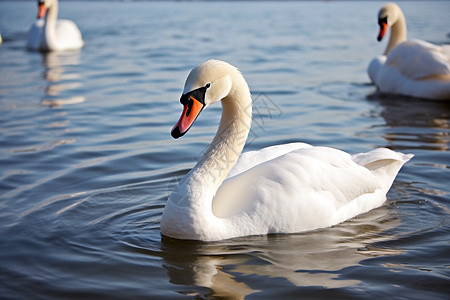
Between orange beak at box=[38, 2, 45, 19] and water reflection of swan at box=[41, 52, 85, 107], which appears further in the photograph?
orange beak at box=[38, 2, 45, 19]

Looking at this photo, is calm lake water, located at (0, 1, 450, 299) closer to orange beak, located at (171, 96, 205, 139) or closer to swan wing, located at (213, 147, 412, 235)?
swan wing, located at (213, 147, 412, 235)

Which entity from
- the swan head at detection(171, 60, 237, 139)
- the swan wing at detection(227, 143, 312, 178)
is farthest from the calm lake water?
the swan head at detection(171, 60, 237, 139)

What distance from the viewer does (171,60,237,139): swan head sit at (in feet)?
15.2

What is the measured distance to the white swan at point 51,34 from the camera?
17234mm

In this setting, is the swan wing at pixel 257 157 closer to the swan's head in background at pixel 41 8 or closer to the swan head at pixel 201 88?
the swan head at pixel 201 88

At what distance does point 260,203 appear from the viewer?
4.84 meters

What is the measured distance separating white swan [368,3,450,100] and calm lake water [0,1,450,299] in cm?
22

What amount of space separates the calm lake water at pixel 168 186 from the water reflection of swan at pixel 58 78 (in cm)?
6

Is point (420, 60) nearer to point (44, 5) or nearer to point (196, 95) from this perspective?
point (196, 95)

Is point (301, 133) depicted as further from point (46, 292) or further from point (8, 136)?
point (46, 292)

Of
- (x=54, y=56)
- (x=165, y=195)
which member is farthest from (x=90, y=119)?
(x=54, y=56)

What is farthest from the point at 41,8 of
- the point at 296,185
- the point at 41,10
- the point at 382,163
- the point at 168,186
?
the point at 296,185

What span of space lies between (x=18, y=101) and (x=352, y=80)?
5.84 meters

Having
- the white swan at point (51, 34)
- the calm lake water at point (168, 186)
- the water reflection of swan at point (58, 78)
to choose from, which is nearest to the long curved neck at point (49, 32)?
the white swan at point (51, 34)
